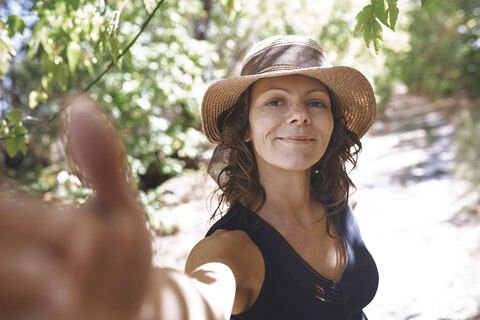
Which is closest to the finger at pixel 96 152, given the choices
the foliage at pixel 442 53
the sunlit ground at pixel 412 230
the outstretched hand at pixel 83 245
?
the outstretched hand at pixel 83 245

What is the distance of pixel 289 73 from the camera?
5.48 feet

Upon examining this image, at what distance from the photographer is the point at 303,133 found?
1706 mm

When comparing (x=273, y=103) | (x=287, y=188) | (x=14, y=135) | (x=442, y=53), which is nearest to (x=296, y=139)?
(x=273, y=103)

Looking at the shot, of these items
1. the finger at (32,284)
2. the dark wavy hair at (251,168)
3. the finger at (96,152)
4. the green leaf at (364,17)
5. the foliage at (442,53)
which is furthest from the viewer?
the foliage at (442,53)

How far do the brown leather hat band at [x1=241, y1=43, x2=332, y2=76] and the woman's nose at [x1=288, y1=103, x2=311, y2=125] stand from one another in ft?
0.54

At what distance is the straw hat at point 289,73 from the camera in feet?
5.74

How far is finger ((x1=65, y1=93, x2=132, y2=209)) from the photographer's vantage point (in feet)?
1.87

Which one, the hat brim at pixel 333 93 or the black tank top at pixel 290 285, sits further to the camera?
the hat brim at pixel 333 93

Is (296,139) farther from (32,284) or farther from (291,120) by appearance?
(32,284)

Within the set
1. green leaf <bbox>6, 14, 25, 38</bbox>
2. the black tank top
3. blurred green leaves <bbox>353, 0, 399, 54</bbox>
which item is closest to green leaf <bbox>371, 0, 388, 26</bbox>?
blurred green leaves <bbox>353, 0, 399, 54</bbox>

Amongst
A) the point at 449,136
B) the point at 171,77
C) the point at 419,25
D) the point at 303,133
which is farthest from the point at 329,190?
the point at 419,25

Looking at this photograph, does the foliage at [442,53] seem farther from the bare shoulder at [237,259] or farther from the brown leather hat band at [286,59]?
the bare shoulder at [237,259]

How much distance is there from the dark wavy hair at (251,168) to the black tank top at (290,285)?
0.47ft

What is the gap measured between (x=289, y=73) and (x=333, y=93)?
0.39 metres
